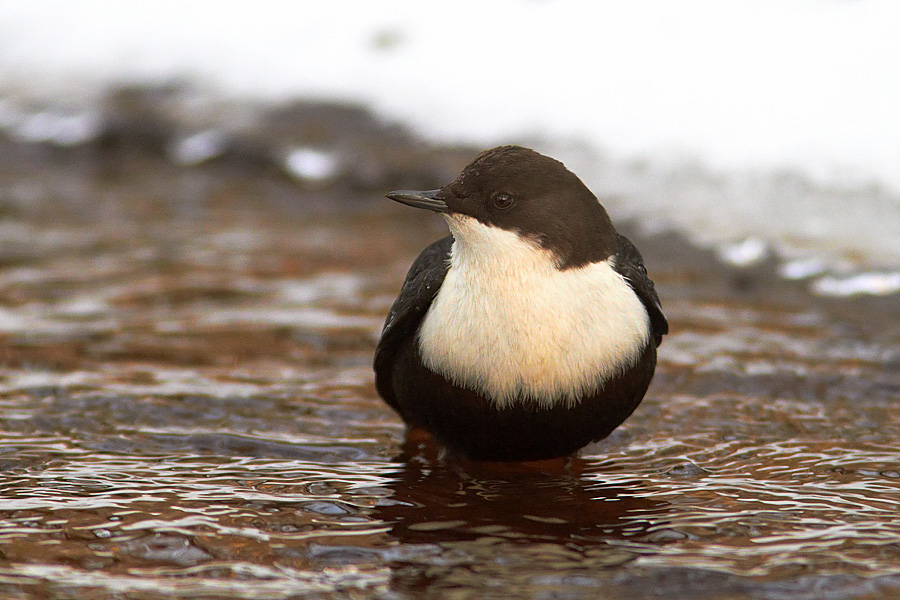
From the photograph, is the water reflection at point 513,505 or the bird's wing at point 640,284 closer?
the water reflection at point 513,505

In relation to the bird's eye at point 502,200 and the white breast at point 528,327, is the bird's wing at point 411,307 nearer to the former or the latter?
the white breast at point 528,327

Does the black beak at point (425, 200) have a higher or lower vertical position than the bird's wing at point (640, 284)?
higher

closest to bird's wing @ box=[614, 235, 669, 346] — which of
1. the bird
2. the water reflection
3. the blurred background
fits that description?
the bird

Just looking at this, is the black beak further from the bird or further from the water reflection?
the water reflection

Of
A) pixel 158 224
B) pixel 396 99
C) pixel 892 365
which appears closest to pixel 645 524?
pixel 892 365

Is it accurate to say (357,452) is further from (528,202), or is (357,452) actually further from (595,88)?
(595,88)

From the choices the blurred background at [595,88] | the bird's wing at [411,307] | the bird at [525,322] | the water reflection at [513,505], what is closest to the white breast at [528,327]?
the bird at [525,322]

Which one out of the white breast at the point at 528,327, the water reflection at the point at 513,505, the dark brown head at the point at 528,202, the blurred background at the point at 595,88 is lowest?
the water reflection at the point at 513,505

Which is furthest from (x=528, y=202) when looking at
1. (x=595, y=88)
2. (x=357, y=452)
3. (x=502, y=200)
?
(x=595, y=88)
